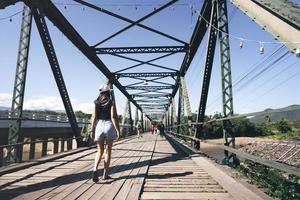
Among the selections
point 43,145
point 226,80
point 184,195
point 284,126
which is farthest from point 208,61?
point 284,126

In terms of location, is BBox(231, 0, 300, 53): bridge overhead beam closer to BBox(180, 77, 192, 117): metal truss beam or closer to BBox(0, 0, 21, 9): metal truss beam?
BBox(0, 0, 21, 9): metal truss beam

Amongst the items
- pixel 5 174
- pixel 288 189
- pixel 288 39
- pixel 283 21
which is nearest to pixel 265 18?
pixel 283 21

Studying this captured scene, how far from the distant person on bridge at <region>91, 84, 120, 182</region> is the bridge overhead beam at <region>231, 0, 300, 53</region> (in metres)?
3.03

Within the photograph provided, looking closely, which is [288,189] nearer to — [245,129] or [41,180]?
[41,180]

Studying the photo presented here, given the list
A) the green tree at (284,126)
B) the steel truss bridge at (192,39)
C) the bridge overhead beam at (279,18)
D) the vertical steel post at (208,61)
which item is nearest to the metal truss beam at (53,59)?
the steel truss bridge at (192,39)

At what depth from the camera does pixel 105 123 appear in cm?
553

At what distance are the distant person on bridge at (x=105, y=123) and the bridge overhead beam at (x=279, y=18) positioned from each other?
3.03 metres

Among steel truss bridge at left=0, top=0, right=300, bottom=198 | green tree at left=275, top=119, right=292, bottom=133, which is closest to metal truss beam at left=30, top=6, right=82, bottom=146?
steel truss bridge at left=0, top=0, right=300, bottom=198

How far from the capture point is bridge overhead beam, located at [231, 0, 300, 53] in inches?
159

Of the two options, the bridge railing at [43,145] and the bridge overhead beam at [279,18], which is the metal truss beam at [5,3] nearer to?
the bridge railing at [43,145]

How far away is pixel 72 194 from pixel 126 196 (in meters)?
0.77

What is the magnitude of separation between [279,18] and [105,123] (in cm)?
338

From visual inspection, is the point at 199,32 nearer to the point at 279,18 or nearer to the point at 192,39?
the point at 192,39

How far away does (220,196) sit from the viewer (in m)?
4.03
